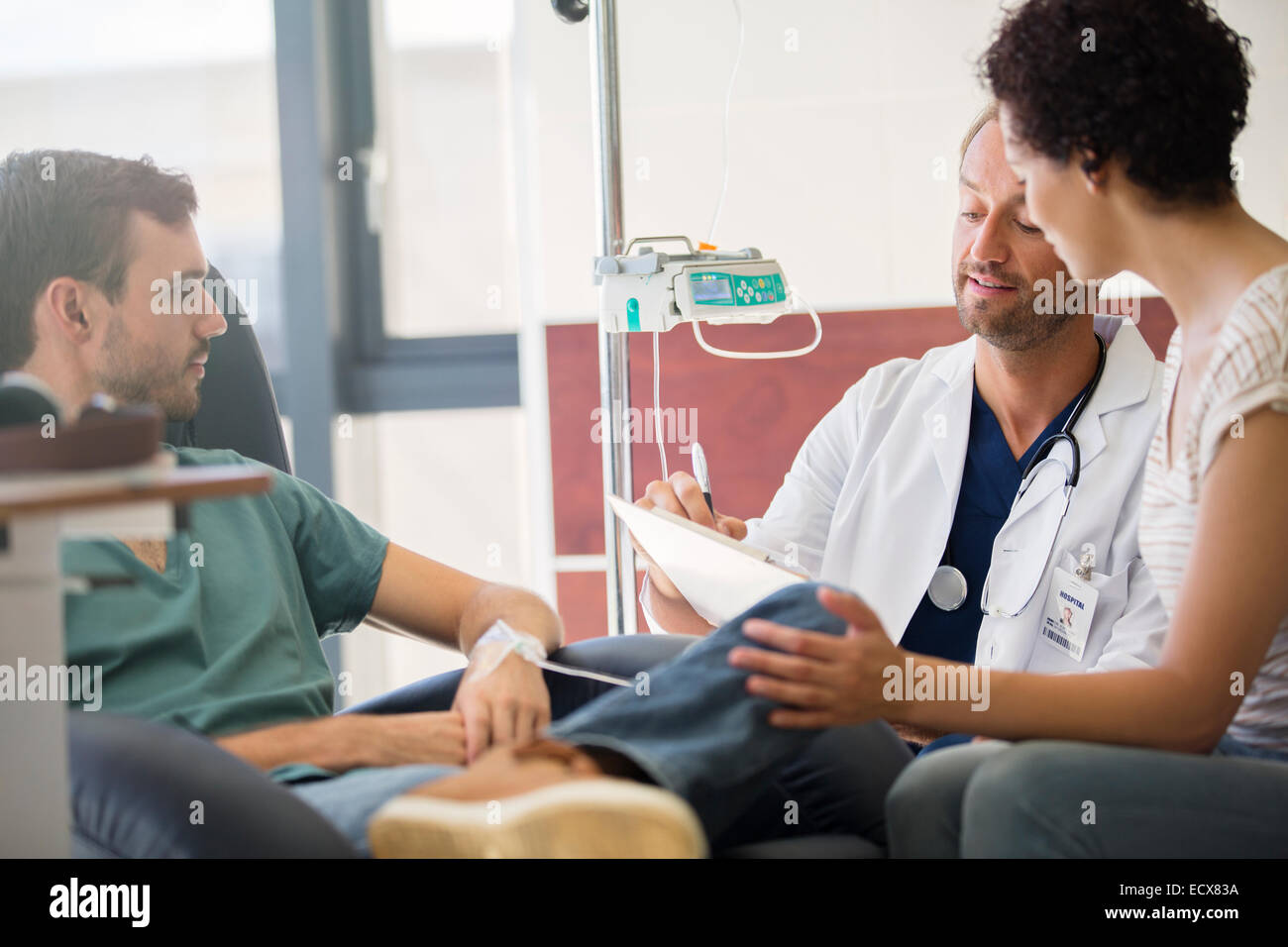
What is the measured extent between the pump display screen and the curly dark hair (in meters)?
0.72

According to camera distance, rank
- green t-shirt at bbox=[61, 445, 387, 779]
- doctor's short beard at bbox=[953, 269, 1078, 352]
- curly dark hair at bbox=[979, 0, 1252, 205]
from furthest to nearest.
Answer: doctor's short beard at bbox=[953, 269, 1078, 352], green t-shirt at bbox=[61, 445, 387, 779], curly dark hair at bbox=[979, 0, 1252, 205]

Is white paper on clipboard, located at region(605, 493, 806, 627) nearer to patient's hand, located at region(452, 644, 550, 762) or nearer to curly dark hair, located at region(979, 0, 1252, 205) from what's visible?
patient's hand, located at region(452, 644, 550, 762)

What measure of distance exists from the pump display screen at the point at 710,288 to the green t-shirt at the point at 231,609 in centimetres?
64

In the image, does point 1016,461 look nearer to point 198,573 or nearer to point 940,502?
point 940,502

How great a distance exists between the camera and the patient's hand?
1436 millimetres

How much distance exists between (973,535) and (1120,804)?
75 cm

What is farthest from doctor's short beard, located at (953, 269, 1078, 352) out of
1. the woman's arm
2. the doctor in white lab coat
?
the woman's arm

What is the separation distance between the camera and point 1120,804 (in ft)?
3.61

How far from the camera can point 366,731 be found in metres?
1.41

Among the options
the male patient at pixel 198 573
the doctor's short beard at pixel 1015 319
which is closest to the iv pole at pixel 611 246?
the male patient at pixel 198 573

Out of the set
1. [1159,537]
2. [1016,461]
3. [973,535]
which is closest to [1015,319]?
[1016,461]
